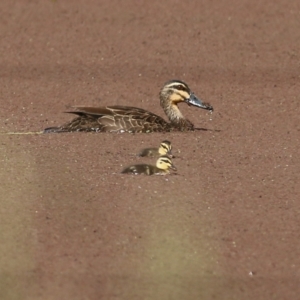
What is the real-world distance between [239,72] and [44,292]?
1187 cm

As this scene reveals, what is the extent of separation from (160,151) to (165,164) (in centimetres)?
99

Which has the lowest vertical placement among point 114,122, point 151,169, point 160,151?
point 151,169

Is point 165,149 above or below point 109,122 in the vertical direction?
below

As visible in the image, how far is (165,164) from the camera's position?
12.9 meters

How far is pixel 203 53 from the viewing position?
21422 mm

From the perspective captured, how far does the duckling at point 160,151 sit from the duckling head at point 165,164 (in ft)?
2.01

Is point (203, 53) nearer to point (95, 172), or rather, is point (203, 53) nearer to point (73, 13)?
point (73, 13)

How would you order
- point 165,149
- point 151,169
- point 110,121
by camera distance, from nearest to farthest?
point 151,169
point 165,149
point 110,121

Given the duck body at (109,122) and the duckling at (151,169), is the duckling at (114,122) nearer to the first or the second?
the duck body at (109,122)

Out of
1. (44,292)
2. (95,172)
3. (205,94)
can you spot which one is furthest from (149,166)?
(205,94)

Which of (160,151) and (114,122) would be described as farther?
(114,122)

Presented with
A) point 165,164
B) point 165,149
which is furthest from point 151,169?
point 165,149

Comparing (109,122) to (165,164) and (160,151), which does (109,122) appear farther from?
(165,164)

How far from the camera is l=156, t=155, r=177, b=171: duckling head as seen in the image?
12891 millimetres
